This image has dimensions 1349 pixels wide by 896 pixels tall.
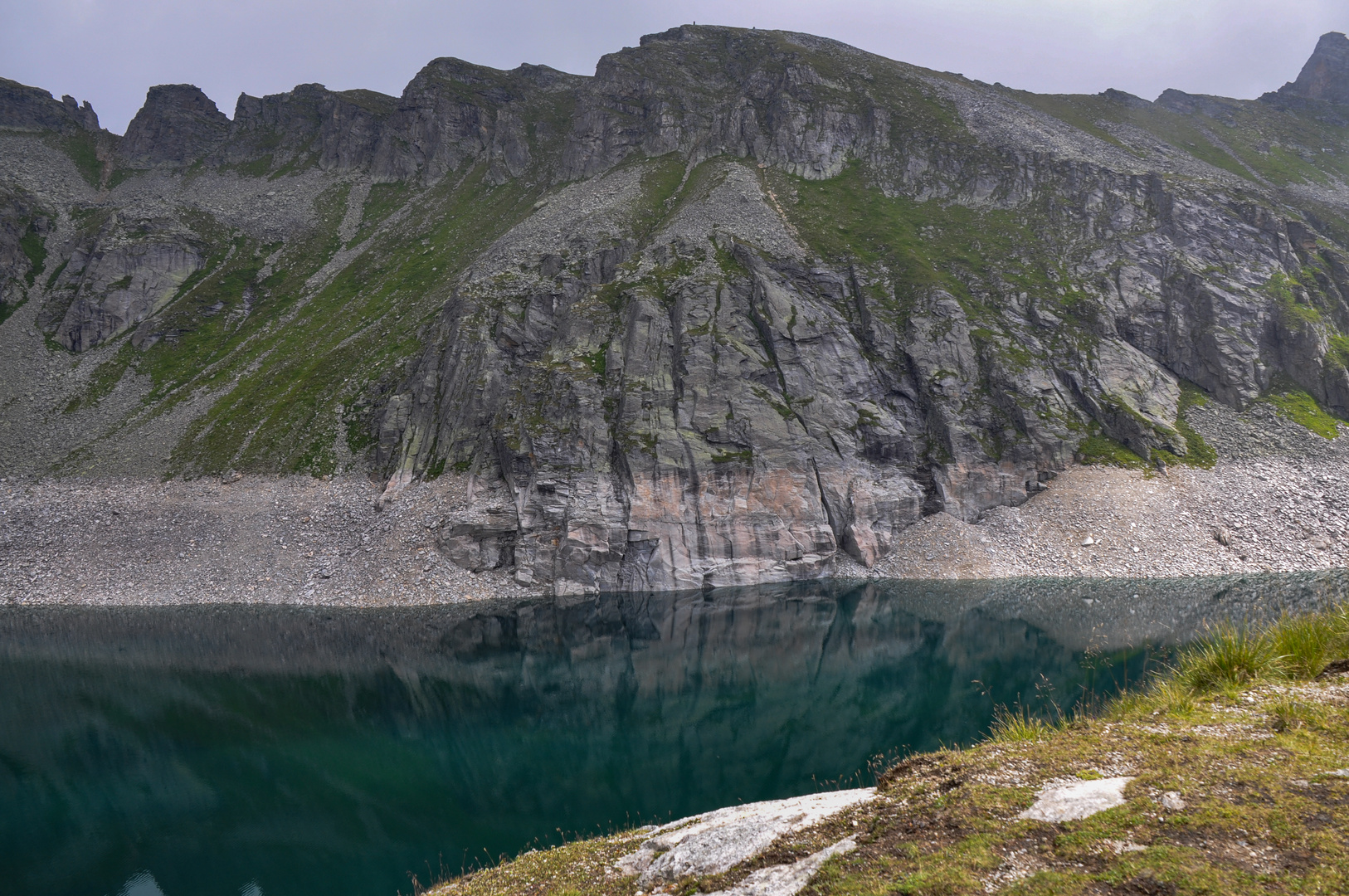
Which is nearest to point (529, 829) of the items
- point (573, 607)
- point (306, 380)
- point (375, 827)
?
point (375, 827)

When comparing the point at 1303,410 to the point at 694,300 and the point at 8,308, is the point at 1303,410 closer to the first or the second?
the point at 694,300

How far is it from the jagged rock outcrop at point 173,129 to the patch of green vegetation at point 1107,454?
184856 mm

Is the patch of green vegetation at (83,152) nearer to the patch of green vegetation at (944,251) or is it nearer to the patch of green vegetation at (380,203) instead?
the patch of green vegetation at (380,203)

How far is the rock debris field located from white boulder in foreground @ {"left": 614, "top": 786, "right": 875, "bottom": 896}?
52340 mm

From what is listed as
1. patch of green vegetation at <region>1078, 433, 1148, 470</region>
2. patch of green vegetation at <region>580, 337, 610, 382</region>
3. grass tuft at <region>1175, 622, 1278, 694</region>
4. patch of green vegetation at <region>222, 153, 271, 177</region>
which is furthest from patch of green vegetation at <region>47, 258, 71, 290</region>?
patch of green vegetation at <region>1078, 433, 1148, 470</region>

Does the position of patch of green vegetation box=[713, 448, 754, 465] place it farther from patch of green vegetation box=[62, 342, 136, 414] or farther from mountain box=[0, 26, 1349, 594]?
patch of green vegetation box=[62, 342, 136, 414]

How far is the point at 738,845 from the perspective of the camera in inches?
445

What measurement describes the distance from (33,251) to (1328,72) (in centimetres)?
28294

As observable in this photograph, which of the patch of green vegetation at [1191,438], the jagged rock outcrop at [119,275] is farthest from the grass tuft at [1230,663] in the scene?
the jagged rock outcrop at [119,275]

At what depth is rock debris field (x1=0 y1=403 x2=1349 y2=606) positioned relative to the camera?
61844 millimetres

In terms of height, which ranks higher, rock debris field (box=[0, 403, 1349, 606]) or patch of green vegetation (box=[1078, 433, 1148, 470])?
patch of green vegetation (box=[1078, 433, 1148, 470])

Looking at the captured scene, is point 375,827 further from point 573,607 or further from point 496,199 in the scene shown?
point 496,199

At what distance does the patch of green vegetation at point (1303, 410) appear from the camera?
74875 millimetres

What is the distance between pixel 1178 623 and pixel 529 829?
1710 inches
